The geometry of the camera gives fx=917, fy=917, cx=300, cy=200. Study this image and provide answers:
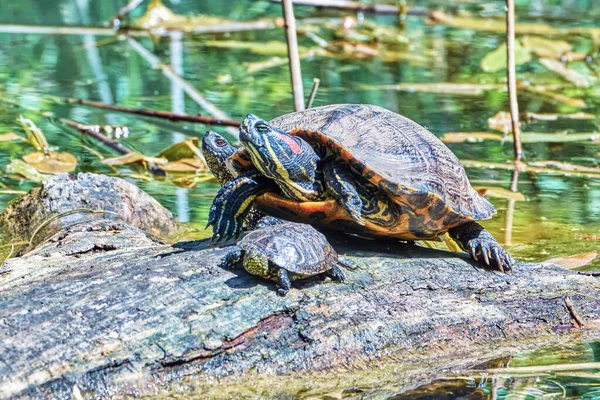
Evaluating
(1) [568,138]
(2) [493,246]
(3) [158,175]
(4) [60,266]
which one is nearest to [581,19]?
(1) [568,138]

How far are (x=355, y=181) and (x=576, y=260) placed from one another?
1.08 metres

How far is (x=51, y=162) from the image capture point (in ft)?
16.0

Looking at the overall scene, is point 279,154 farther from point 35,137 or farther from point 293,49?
point 35,137

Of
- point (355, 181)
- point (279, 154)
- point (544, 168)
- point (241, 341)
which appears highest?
point (279, 154)

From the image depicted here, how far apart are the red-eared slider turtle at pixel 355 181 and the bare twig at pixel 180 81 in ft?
8.36

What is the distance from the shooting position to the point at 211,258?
108 inches

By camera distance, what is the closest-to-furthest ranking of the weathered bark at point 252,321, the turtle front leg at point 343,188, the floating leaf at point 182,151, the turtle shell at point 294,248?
1. the weathered bark at point 252,321
2. the turtle shell at point 294,248
3. the turtle front leg at point 343,188
4. the floating leaf at point 182,151

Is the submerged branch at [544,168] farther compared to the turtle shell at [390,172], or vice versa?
the submerged branch at [544,168]

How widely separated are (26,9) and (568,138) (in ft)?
20.1

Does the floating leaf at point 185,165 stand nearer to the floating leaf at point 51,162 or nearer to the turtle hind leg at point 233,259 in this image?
the floating leaf at point 51,162

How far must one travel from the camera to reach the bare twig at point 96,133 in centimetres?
523

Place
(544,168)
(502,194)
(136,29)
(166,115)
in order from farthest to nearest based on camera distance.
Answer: (136,29) → (166,115) → (544,168) → (502,194)

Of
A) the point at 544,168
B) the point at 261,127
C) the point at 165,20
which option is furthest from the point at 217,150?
the point at 165,20

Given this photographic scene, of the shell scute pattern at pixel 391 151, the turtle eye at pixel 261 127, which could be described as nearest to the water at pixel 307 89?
the shell scute pattern at pixel 391 151
